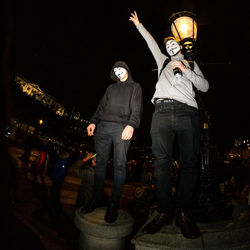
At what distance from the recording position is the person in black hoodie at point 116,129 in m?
2.33

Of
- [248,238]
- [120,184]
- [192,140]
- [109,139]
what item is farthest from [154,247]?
[109,139]

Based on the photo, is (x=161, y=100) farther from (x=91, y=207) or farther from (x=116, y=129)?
(x=91, y=207)

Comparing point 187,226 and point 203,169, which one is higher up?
point 203,169

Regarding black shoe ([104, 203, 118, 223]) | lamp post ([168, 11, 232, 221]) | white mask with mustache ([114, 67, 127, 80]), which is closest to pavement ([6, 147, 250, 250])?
lamp post ([168, 11, 232, 221])

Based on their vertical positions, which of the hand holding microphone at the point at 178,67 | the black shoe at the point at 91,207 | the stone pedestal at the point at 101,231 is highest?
the hand holding microphone at the point at 178,67

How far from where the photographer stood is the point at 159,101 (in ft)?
7.93

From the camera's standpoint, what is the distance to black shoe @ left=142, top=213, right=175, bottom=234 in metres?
1.88

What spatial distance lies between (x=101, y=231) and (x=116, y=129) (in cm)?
141

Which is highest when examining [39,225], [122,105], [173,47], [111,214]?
[173,47]

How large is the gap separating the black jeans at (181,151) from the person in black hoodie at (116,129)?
442 mm

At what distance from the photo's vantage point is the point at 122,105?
8.93 feet

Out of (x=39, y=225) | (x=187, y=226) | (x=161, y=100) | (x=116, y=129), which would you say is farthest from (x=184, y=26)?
(x=39, y=225)

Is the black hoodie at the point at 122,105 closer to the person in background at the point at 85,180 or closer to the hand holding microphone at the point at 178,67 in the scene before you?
the hand holding microphone at the point at 178,67

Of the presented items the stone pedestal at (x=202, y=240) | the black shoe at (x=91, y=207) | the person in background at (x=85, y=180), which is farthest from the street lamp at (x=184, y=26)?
the person in background at (x=85, y=180)
